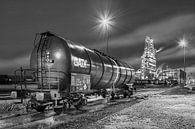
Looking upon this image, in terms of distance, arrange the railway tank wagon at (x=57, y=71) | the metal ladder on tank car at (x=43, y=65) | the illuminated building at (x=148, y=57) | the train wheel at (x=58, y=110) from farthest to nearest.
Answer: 1. the illuminated building at (x=148, y=57)
2. the metal ladder on tank car at (x=43, y=65)
3. the train wheel at (x=58, y=110)
4. the railway tank wagon at (x=57, y=71)

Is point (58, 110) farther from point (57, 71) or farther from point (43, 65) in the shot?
point (43, 65)

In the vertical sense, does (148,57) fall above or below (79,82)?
above

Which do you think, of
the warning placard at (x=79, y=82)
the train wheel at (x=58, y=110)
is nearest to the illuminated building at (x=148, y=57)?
the warning placard at (x=79, y=82)

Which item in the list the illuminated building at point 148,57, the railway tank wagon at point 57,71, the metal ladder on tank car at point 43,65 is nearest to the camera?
the railway tank wagon at point 57,71

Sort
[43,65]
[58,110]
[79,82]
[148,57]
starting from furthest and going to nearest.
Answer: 1. [148,57]
2. [79,82]
3. [43,65]
4. [58,110]

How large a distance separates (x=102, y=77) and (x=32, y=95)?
18.1 feet

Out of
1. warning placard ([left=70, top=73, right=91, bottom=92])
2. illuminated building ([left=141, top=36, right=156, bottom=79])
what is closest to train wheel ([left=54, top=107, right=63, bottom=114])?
warning placard ([left=70, top=73, right=91, bottom=92])

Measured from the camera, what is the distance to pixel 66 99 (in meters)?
10.3

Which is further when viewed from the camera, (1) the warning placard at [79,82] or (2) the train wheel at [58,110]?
(1) the warning placard at [79,82]

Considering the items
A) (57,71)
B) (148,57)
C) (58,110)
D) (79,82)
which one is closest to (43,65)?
(57,71)

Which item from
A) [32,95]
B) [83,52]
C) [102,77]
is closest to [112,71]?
[102,77]

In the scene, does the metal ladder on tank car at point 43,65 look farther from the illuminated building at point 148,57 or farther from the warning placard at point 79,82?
the illuminated building at point 148,57

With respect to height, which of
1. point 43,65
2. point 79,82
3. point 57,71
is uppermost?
point 43,65

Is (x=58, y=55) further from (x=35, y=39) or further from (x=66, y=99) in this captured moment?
(x=66, y=99)
